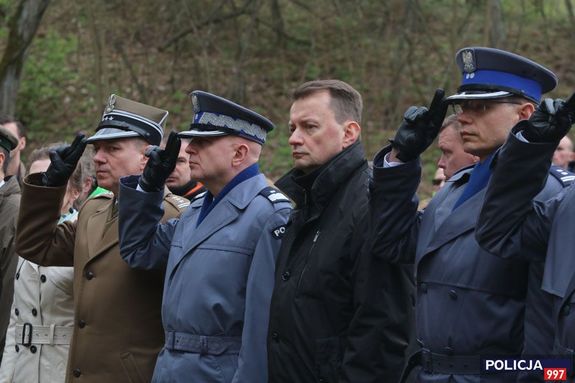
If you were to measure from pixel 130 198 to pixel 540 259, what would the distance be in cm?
242

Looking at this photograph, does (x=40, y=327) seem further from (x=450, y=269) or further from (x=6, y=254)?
(x=450, y=269)

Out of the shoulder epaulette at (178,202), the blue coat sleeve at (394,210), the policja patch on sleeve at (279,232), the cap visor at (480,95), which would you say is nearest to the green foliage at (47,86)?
the shoulder epaulette at (178,202)

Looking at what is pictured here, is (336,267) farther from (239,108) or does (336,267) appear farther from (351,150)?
(239,108)

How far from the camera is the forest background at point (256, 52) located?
1745cm

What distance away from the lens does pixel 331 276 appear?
4676mm

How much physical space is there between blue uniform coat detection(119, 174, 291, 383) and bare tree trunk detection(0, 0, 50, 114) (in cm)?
1009

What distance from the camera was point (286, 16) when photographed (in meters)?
19.3

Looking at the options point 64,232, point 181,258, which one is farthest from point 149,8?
point 181,258

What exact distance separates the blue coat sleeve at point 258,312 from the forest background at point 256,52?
11.5 m

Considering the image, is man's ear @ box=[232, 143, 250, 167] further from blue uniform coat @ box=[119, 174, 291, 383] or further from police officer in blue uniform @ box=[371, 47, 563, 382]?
police officer in blue uniform @ box=[371, 47, 563, 382]

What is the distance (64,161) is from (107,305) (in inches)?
35.7

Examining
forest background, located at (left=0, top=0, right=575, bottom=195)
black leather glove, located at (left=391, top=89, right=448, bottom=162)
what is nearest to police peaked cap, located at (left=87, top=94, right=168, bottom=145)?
black leather glove, located at (left=391, top=89, right=448, bottom=162)

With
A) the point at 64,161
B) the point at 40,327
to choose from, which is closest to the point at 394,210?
the point at 64,161

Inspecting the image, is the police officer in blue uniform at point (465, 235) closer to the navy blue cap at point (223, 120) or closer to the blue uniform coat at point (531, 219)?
the blue uniform coat at point (531, 219)
